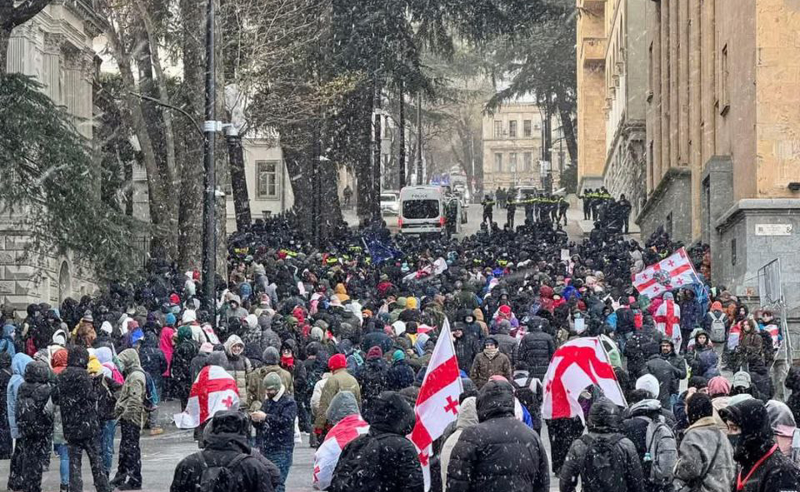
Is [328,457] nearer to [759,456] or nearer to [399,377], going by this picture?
[399,377]

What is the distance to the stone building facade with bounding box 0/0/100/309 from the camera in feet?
144

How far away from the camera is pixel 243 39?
135 ft

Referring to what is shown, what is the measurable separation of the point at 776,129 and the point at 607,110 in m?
47.0

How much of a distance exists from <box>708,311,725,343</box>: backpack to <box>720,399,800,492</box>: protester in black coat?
703 inches

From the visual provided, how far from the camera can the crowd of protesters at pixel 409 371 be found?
10.2m

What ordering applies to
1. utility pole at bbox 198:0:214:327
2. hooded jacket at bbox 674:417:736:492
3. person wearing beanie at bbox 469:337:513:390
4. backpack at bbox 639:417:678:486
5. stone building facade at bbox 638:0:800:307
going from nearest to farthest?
hooded jacket at bbox 674:417:736:492
backpack at bbox 639:417:678:486
person wearing beanie at bbox 469:337:513:390
utility pole at bbox 198:0:214:327
stone building facade at bbox 638:0:800:307

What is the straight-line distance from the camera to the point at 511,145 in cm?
15625

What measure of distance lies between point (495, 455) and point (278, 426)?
17.5 ft

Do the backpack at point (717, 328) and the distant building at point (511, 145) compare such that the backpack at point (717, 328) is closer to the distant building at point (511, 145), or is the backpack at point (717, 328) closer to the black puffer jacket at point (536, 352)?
the black puffer jacket at point (536, 352)

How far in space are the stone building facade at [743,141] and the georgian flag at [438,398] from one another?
64.5 feet

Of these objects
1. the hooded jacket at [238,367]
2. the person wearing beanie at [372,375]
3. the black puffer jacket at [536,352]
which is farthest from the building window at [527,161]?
the person wearing beanie at [372,375]

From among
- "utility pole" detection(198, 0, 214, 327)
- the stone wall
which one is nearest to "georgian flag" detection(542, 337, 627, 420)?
"utility pole" detection(198, 0, 214, 327)

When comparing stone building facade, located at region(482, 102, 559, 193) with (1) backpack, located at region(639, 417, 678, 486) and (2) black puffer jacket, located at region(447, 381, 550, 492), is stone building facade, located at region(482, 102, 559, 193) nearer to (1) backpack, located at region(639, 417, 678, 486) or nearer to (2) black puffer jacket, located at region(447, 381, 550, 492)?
(1) backpack, located at region(639, 417, 678, 486)

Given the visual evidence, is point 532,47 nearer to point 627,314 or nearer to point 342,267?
point 342,267
